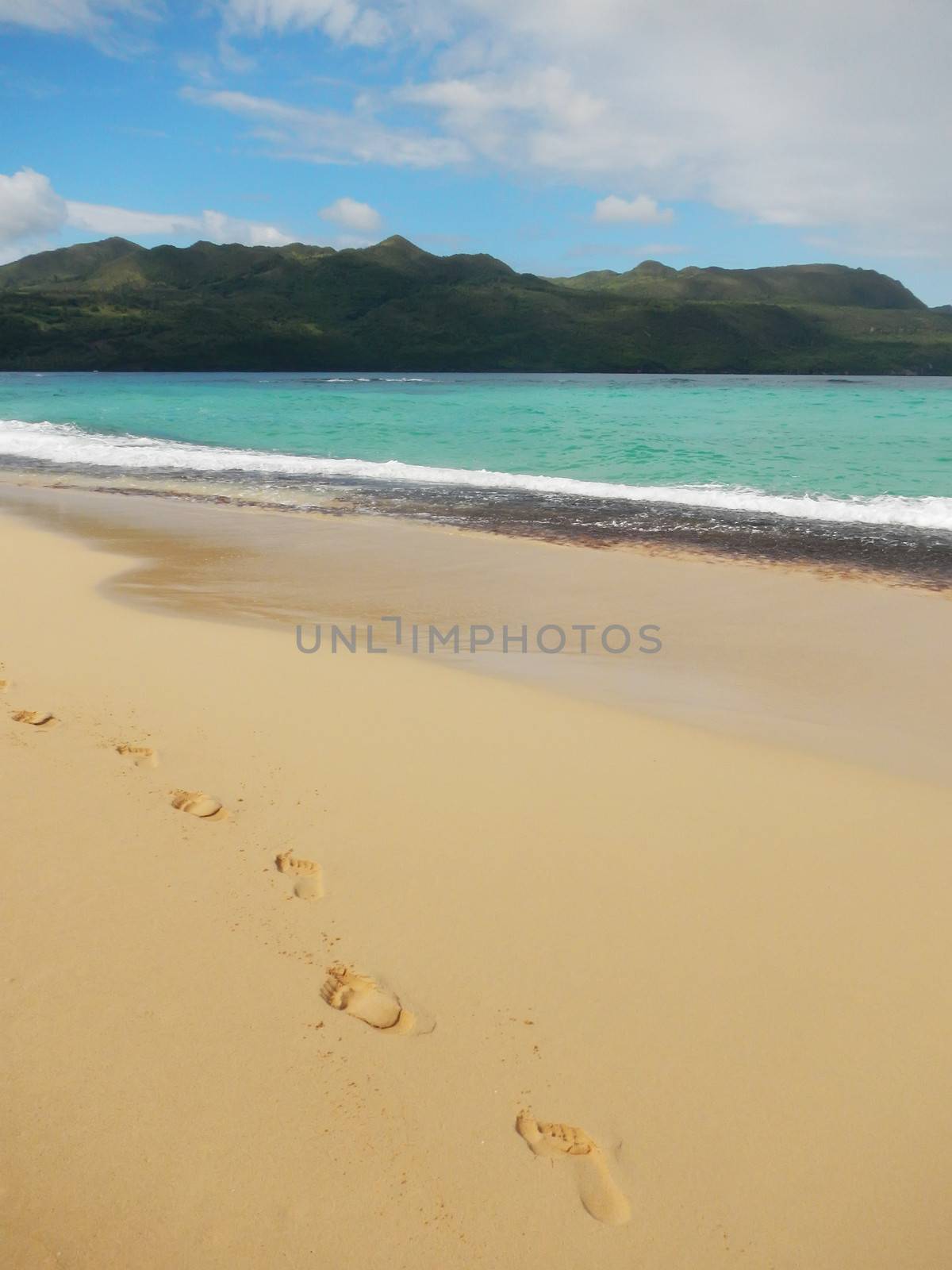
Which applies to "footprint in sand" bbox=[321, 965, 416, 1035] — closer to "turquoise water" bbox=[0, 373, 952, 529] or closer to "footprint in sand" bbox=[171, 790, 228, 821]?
"footprint in sand" bbox=[171, 790, 228, 821]

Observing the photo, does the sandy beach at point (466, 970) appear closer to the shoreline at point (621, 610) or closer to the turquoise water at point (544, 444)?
the shoreline at point (621, 610)

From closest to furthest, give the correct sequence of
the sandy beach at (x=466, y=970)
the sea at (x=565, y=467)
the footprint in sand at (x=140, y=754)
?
the sandy beach at (x=466, y=970)
the footprint in sand at (x=140, y=754)
the sea at (x=565, y=467)

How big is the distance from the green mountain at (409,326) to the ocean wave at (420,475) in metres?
72.1

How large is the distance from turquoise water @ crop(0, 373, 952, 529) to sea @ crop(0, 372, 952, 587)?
0.30ft

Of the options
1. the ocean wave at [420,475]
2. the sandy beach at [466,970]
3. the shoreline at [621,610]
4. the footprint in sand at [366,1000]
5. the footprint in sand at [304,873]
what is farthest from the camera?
the ocean wave at [420,475]

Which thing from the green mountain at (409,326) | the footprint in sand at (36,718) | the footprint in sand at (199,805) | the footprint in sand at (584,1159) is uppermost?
the green mountain at (409,326)

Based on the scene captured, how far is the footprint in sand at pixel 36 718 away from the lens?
380 centimetres

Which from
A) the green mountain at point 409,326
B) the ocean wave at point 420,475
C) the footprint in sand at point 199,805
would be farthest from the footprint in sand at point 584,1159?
the green mountain at point 409,326

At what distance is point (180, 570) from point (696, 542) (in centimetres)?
548

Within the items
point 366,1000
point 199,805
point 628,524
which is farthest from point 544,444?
point 366,1000

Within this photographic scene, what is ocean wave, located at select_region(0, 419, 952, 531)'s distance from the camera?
12.1m

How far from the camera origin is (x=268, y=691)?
14.6 ft

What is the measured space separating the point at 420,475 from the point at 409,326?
336 ft

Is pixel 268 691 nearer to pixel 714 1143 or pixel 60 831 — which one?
pixel 60 831
